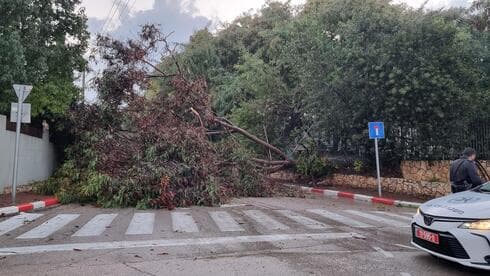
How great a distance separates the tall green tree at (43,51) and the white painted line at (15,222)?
14.9 feet

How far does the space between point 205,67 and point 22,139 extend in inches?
690

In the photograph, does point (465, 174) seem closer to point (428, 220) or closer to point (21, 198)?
point (428, 220)

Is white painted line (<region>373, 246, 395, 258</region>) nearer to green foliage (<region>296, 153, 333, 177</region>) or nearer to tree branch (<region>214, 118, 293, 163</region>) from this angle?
tree branch (<region>214, 118, 293, 163</region>)

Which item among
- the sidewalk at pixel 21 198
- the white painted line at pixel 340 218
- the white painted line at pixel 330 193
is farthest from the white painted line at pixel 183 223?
the white painted line at pixel 330 193

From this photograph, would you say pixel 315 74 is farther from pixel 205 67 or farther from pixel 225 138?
pixel 205 67

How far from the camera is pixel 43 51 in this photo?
15.9 m

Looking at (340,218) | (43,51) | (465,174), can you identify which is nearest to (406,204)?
(340,218)

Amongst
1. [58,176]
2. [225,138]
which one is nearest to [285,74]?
[225,138]

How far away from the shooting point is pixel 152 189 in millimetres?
13094

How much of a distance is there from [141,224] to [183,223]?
91 centimetres

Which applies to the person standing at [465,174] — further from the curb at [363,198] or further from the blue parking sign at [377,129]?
the blue parking sign at [377,129]

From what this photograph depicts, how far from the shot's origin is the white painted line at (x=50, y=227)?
331 inches

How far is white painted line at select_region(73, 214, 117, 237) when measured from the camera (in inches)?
339

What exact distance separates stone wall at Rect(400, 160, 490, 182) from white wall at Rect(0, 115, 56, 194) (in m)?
14.5
